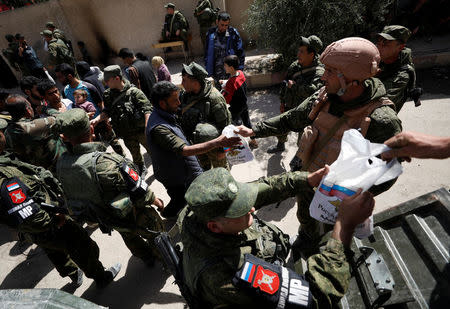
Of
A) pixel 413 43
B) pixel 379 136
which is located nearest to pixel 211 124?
pixel 379 136

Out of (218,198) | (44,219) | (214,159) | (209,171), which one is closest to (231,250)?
(218,198)

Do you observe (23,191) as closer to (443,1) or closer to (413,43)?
(413,43)

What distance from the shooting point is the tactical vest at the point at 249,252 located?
1448 millimetres

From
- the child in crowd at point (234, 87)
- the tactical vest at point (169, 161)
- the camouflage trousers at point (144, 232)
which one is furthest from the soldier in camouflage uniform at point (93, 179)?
the child in crowd at point (234, 87)

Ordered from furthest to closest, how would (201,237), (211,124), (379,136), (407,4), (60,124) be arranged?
(407,4) → (211,124) → (60,124) → (379,136) → (201,237)

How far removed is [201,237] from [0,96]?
4748mm

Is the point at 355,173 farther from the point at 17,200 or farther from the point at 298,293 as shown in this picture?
the point at 17,200

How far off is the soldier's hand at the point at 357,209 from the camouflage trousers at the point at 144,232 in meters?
2.21

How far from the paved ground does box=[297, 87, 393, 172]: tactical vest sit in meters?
1.57

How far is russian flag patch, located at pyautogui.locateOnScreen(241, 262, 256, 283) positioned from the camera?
1.35 m

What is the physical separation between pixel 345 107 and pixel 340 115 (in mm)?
120

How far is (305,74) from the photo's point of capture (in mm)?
3949

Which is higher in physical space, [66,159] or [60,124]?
[60,124]

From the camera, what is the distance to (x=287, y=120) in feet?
9.18
